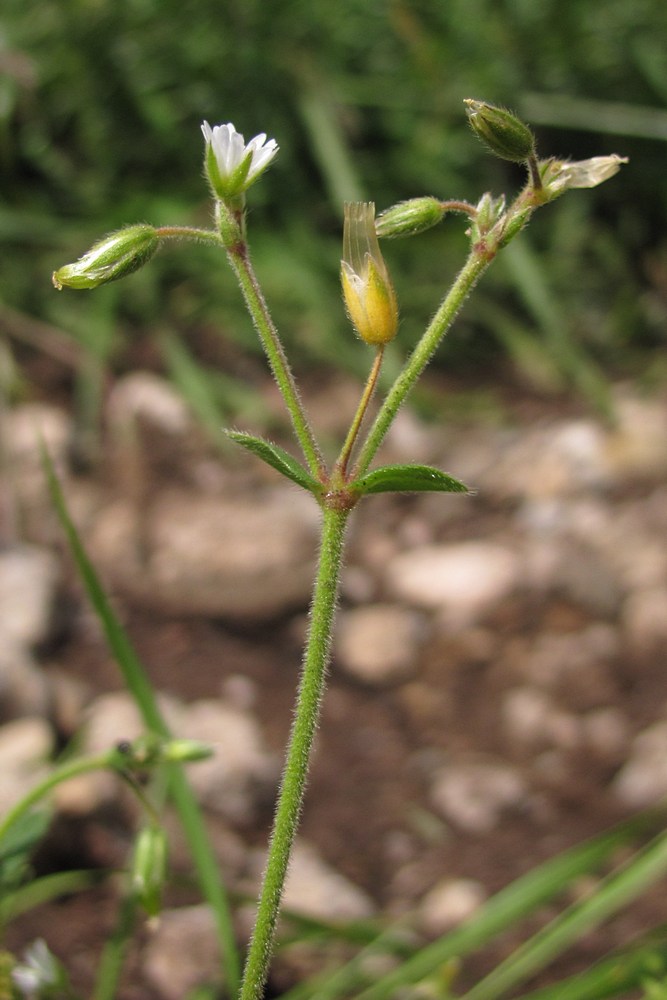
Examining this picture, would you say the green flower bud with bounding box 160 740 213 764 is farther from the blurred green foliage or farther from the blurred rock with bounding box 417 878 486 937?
the blurred green foliage

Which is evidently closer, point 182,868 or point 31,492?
point 182,868

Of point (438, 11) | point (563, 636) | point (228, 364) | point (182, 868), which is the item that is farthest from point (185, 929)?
point (438, 11)

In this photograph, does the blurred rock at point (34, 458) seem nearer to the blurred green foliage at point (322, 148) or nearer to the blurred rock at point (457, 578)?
the blurred green foliage at point (322, 148)

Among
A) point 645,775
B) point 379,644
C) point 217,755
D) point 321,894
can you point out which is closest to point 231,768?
point 217,755

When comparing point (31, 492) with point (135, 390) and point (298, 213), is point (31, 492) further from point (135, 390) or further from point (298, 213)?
point (298, 213)

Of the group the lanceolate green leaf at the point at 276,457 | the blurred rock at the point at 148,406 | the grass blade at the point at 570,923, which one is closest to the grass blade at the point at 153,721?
the grass blade at the point at 570,923

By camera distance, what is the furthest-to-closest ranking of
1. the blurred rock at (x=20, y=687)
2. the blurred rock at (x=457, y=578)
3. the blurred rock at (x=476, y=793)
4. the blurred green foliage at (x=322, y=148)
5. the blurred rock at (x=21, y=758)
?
1. the blurred green foliage at (x=322, y=148)
2. the blurred rock at (x=457, y=578)
3. the blurred rock at (x=476, y=793)
4. the blurred rock at (x=20, y=687)
5. the blurred rock at (x=21, y=758)

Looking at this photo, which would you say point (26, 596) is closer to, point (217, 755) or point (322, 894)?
point (217, 755)

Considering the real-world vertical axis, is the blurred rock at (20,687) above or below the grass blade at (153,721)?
above
